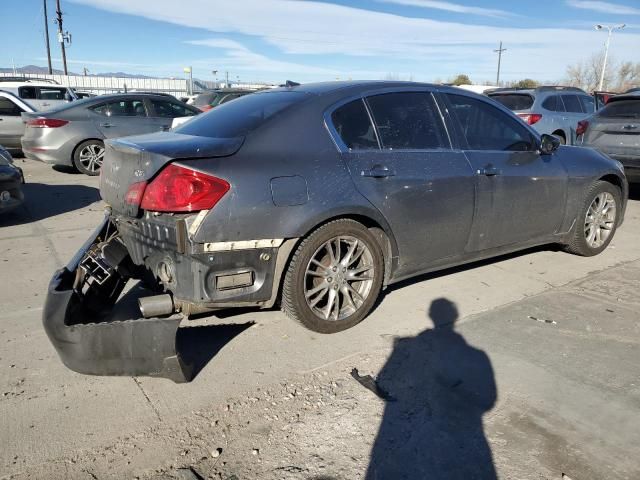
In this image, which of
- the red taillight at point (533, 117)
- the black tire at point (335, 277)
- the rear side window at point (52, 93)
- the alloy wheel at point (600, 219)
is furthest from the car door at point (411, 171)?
the rear side window at point (52, 93)

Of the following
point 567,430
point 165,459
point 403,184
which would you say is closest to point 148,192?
point 165,459

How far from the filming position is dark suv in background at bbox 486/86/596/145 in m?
11.4

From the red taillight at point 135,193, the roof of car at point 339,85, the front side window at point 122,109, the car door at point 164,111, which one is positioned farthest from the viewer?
the car door at point 164,111

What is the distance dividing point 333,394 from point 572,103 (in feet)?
38.2

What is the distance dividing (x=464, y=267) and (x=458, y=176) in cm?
138

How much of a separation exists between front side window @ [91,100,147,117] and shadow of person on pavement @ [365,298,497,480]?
8889mm

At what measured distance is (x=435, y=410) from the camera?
280 cm

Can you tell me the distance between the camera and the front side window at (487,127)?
4266 mm

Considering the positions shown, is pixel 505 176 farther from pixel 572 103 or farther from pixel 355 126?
pixel 572 103

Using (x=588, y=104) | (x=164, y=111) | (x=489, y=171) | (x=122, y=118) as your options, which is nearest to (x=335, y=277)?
(x=489, y=171)

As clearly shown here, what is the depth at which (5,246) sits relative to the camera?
18.4 ft

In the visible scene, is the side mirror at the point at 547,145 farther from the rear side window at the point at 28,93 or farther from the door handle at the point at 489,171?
the rear side window at the point at 28,93

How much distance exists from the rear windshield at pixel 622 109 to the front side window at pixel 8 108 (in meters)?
12.3

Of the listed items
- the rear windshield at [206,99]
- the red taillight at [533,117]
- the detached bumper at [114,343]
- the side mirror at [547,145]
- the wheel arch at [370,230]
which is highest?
the rear windshield at [206,99]
